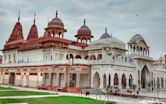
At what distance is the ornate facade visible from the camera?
36781 mm

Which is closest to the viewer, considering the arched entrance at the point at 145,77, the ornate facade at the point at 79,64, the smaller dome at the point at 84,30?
the ornate facade at the point at 79,64

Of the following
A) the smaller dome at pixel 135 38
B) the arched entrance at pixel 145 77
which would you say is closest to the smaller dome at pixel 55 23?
the smaller dome at pixel 135 38

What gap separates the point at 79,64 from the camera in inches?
1428

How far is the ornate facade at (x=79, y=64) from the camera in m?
36.8

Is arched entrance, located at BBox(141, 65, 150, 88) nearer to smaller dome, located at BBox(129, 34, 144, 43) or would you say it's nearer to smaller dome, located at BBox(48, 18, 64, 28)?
smaller dome, located at BBox(129, 34, 144, 43)

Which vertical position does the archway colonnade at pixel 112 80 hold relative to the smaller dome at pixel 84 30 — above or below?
below

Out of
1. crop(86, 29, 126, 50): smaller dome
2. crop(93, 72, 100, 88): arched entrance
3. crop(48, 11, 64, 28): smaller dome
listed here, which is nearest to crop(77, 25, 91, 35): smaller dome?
crop(48, 11, 64, 28): smaller dome

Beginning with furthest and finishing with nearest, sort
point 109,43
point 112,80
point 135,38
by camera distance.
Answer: point 135,38
point 109,43
point 112,80

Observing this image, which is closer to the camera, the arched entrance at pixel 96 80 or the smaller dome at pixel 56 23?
the arched entrance at pixel 96 80

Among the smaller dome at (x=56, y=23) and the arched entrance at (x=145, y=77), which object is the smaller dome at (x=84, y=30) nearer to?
the smaller dome at (x=56, y=23)

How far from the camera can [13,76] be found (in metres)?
52.5

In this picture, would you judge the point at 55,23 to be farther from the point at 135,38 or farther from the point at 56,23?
the point at 135,38

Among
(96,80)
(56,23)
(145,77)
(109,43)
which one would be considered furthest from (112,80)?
(56,23)

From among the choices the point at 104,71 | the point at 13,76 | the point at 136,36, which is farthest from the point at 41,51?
the point at 136,36
